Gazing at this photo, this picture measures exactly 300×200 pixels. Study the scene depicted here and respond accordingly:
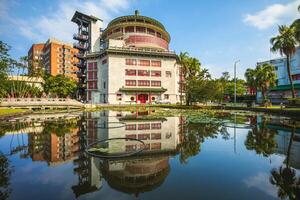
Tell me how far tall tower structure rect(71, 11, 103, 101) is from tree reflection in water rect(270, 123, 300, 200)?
2846 inches

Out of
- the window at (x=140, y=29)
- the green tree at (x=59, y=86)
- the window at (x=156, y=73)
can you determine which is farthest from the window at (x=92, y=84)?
the window at (x=140, y=29)

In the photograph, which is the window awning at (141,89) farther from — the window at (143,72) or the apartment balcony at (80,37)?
the apartment balcony at (80,37)

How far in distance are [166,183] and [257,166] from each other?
4.51 m

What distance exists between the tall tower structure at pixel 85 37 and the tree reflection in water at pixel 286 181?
237 feet

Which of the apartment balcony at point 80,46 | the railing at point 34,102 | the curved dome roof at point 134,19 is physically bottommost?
the railing at point 34,102

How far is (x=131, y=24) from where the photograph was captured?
62.1m

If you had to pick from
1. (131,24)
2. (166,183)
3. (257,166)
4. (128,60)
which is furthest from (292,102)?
(131,24)

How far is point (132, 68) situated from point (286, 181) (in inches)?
2139

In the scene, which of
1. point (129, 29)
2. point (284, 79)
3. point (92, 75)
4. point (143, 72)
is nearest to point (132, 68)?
point (143, 72)

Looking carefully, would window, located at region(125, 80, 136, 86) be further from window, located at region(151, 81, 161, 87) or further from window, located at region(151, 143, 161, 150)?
window, located at region(151, 143, 161, 150)

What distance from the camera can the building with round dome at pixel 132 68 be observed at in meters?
56.3

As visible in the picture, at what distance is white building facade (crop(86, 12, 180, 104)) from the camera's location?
5628cm

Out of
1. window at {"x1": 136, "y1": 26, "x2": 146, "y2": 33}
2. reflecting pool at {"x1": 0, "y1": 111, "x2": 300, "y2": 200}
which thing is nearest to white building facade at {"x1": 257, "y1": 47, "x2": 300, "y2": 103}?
window at {"x1": 136, "y1": 26, "x2": 146, "y2": 33}

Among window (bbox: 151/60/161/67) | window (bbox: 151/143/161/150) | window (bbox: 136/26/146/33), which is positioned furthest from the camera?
window (bbox: 136/26/146/33)
